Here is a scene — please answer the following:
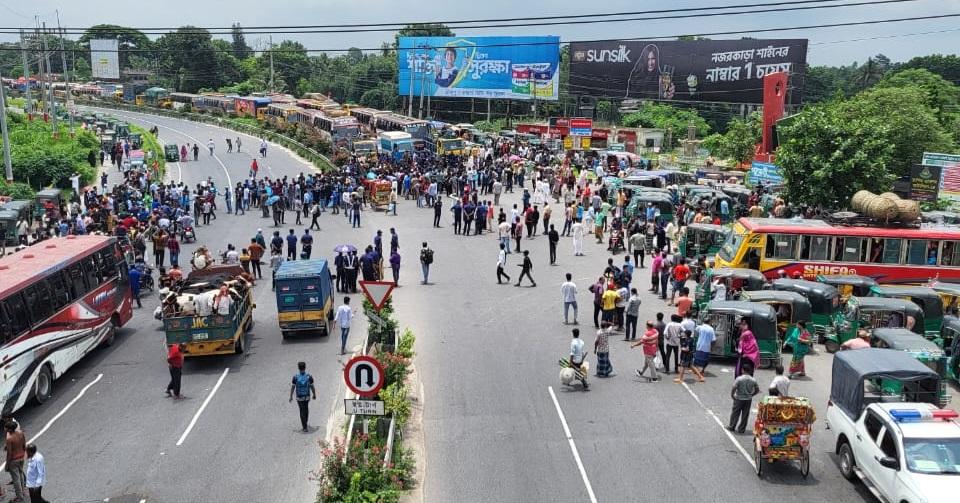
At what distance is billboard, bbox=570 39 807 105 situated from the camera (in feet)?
242

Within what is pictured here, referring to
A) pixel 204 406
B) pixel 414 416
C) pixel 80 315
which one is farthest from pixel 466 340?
pixel 80 315

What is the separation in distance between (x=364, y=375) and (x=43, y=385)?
967 centimetres

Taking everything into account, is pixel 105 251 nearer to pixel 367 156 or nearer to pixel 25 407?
pixel 25 407

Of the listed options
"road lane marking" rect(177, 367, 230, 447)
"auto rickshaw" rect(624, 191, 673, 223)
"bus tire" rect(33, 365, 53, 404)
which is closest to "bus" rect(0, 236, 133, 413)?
"bus tire" rect(33, 365, 53, 404)

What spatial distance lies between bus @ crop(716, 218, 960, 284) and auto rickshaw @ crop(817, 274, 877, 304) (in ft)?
6.56

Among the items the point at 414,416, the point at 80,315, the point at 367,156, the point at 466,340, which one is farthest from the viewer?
the point at 367,156

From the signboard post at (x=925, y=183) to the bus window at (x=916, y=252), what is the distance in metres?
11.2

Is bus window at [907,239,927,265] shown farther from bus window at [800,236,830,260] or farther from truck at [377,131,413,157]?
truck at [377,131,413,157]

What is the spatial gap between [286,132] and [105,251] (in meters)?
61.7

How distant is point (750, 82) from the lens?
74.8 meters

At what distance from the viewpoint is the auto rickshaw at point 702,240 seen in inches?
1164

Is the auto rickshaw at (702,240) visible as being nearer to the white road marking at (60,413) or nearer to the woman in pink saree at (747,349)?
the woman in pink saree at (747,349)

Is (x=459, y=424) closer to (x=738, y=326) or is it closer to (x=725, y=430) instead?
(x=725, y=430)

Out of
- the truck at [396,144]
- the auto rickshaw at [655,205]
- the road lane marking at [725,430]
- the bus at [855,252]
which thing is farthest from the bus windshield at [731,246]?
the truck at [396,144]
